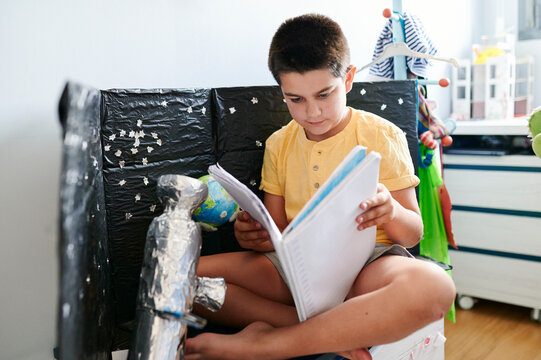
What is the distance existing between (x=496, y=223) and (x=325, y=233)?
1167 millimetres

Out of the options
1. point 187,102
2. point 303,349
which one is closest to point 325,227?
point 303,349

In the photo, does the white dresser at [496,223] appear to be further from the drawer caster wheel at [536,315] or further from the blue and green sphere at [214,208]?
the blue and green sphere at [214,208]

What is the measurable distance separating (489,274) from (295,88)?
1179mm

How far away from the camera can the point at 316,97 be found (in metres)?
0.92

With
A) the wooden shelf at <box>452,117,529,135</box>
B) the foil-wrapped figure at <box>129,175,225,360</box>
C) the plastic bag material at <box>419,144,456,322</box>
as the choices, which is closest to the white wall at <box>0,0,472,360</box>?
the foil-wrapped figure at <box>129,175,225,360</box>

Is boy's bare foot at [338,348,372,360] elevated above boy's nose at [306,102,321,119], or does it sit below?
below

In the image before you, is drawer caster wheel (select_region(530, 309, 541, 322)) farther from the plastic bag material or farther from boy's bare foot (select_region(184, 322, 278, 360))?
boy's bare foot (select_region(184, 322, 278, 360))

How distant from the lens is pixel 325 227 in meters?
0.73

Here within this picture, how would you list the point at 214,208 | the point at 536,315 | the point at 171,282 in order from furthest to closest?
the point at 536,315, the point at 214,208, the point at 171,282

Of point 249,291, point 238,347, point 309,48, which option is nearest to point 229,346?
point 238,347

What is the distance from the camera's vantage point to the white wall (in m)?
0.94

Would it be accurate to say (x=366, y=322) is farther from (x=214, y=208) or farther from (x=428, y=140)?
(x=428, y=140)

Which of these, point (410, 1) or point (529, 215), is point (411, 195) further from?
point (410, 1)

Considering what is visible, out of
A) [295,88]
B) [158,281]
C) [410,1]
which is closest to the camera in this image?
[158,281]
